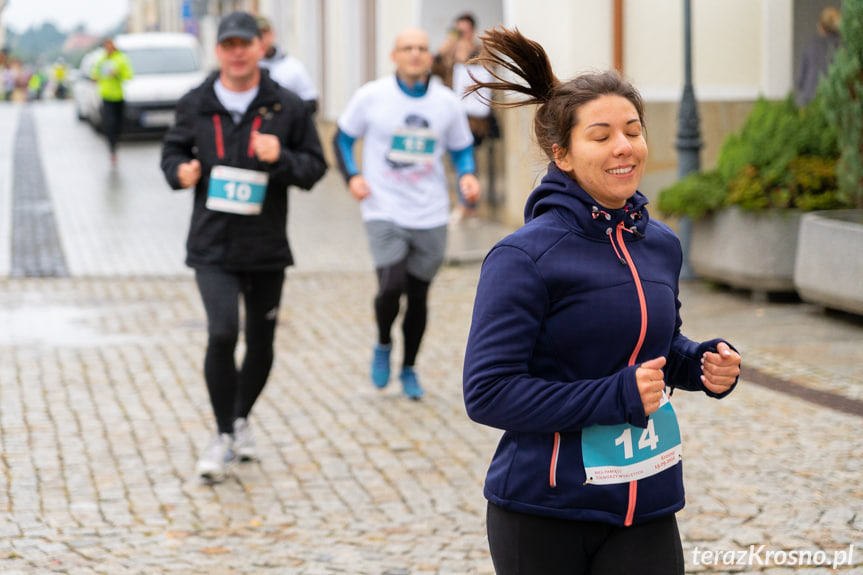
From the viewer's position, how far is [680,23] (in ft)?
42.8

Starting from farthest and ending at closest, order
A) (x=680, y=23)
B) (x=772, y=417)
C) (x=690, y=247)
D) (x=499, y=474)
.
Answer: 1. (x=680, y=23)
2. (x=690, y=247)
3. (x=772, y=417)
4. (x=499, y=474)

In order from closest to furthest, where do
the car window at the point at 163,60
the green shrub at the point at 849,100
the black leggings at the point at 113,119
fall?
the green shrub at the point at 849,100
the black leggings at the point at 113,119
the car window at the point at 163,60

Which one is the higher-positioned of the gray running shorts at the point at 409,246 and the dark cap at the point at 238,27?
the dark cap at the point at 238,27

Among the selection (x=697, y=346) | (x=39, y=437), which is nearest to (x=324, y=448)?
(x=39, y=437)

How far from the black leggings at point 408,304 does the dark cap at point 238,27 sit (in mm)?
1773

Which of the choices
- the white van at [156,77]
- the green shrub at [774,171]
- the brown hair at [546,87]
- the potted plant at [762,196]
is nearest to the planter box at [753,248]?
the potted plant at [762,196]

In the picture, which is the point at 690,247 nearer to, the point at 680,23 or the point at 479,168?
the point at 680,23

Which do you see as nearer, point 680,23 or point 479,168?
point 680,23

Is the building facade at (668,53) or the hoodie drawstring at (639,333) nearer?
the hoodie drawstring at (639,333)

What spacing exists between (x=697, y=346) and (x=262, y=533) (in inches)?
104

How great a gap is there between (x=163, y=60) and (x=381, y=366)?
20096 millimetres

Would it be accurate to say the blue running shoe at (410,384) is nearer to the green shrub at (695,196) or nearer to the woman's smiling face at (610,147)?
the green shrub at (695,196)

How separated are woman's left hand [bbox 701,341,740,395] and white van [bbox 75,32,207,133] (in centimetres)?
2240

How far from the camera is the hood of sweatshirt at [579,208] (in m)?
2.68
